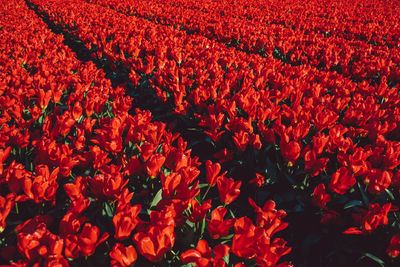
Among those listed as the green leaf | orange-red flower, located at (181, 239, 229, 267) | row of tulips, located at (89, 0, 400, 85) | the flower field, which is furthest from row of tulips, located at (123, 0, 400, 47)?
orange-red flower, located at (181, 239, 229, 267)

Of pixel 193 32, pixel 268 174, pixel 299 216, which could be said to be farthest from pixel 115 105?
pixel 193 32

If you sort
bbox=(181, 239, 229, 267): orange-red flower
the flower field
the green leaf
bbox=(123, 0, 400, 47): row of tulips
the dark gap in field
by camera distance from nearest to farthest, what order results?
bbox=(181, 239, 229, 267): orange-red flower < the flower field < the green leaf < the dark gap in field < bbox=(123, 0, 400, 47): row of tulips

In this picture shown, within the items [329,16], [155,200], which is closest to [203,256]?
[155,200]

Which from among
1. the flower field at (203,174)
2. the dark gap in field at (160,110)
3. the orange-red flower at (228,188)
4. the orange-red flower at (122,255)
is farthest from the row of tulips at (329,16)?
the orange-red flower at (122,255)

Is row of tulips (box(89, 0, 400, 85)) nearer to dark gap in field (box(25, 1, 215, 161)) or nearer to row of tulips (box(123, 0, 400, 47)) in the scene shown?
row of tulips (box(123, 0, 400, 47))

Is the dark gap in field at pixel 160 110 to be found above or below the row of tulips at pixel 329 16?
below

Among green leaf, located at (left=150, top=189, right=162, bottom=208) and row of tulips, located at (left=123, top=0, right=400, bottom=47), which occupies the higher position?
row of tulips, located at (left=123, top=0, right=400, bottom=47)

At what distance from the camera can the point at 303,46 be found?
19.9 feet

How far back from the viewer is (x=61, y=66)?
14.7 ft

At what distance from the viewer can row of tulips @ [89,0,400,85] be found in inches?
181

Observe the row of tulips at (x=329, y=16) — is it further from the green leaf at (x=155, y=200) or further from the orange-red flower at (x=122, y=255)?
the orange-red flower at (x=122, y=255)

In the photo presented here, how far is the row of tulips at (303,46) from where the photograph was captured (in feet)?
15.0

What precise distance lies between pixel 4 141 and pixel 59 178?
654 mm

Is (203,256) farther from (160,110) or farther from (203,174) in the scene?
(160,110)
